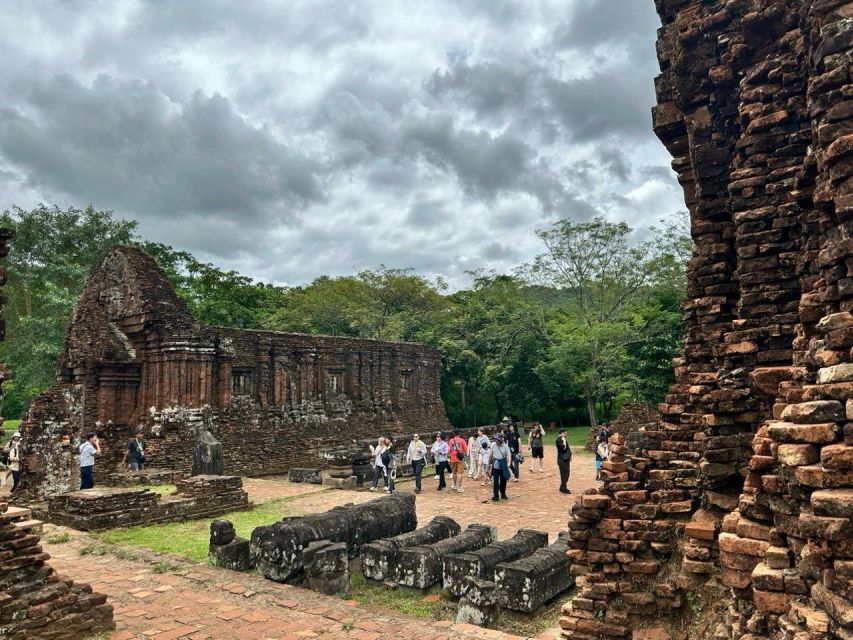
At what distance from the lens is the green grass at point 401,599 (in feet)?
22.3

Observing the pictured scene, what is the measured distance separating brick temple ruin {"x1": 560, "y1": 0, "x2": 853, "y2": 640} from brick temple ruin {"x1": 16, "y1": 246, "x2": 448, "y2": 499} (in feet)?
45.2

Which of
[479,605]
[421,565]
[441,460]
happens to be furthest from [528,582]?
[441,460]

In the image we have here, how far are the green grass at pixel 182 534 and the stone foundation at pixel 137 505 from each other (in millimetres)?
206

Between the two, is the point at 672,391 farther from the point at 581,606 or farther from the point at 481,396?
the point at 481,396

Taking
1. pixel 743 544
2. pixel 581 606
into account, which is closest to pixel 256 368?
pixel 581 606

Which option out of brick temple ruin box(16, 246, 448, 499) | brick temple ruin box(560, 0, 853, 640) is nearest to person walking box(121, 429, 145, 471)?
brick temple ruin box(16, 246, 448, 499)

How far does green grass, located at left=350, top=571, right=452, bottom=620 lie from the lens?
681 cm

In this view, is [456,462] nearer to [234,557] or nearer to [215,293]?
[234,557]

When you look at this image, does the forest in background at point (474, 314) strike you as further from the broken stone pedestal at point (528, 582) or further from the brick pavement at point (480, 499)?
the broken stone pedestal at point (528, 582)

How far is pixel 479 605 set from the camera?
650 cm

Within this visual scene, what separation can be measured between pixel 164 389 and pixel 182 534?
26.4ft

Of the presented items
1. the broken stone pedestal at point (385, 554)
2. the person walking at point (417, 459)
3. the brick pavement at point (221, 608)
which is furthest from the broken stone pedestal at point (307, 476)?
the broken stone pedestal at point (385, 554)

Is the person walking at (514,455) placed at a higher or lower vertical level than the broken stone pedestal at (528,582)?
higher

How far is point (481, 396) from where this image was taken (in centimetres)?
3919
